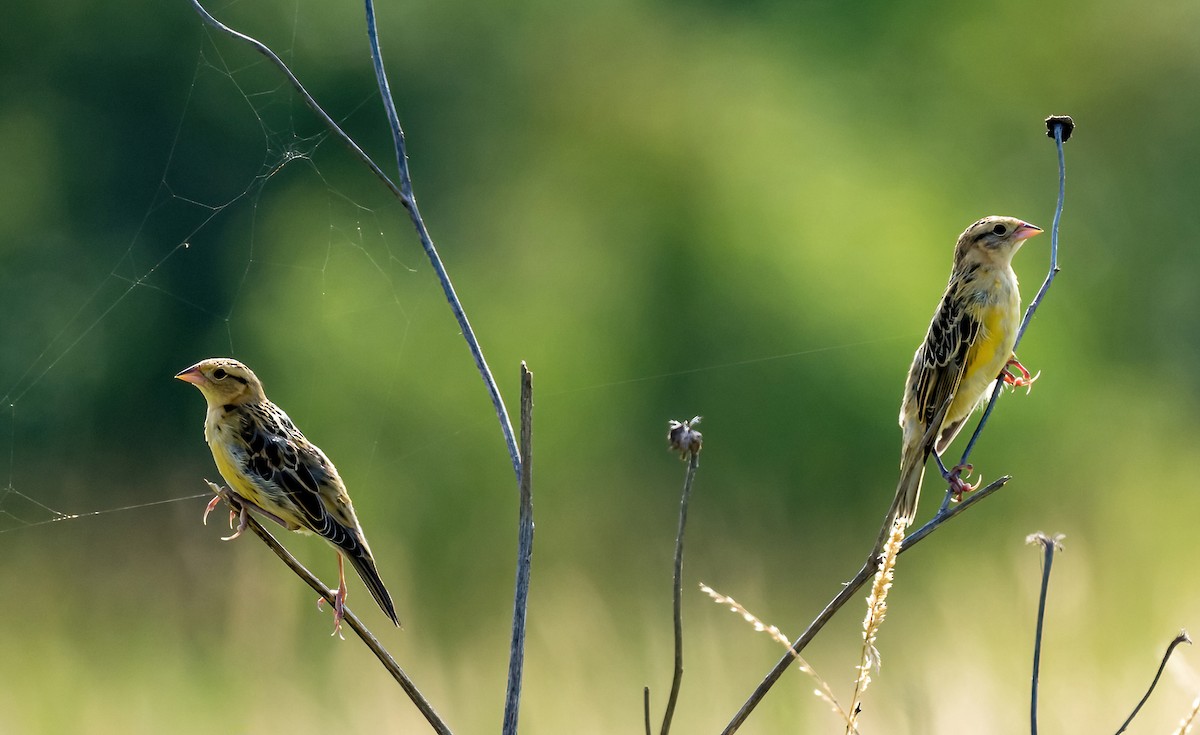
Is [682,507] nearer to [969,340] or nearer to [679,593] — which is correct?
[679,593]

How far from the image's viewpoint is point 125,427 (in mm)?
11484

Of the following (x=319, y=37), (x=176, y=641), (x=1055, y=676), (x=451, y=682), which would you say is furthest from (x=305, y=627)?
(x=319, y=37)

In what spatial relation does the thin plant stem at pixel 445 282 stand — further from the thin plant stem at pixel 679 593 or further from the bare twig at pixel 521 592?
the thin plant stem at pixel 679 593

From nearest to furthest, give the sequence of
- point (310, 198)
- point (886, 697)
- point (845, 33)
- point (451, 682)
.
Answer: point (886, 697) < point (451, 682) < point (310, 198) < point (845, 33)

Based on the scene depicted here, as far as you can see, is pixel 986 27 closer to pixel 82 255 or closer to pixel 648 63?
pixel 648 63

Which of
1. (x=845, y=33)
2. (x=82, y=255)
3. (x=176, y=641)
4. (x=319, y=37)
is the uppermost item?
(x=845, y=33)

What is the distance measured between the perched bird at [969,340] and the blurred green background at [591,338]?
2.43m

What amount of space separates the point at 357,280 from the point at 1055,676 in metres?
7.51

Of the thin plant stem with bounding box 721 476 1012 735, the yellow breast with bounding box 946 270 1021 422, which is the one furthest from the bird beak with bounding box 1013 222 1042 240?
the thin plant stem with bounding box 721 476 1012 735

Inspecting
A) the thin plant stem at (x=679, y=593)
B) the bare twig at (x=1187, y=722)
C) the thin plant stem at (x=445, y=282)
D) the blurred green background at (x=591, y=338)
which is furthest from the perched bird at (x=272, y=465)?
the blurred green background at (x=591, y=338)

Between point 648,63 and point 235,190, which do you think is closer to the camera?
point 235,190

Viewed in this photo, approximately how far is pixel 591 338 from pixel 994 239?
844cm

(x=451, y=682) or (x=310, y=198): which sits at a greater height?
(x=310, y=198)

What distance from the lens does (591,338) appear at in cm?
1272
